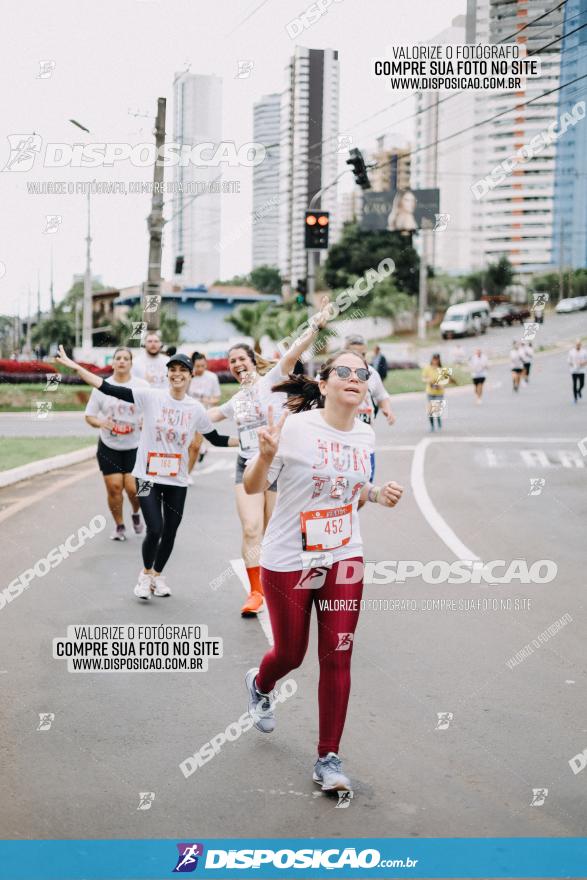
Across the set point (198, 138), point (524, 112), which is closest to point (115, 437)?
point (198, 138)

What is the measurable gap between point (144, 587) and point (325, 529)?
332 cm

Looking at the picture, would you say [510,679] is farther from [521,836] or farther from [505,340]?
[505,340]

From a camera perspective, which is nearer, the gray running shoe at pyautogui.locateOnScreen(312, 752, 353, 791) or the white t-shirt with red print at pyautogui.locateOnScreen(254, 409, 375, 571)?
the gray running shoe at pyautogui.locateOnScreen(312, 752, 353, 791)

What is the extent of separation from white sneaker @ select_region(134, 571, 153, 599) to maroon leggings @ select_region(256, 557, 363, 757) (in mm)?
3003

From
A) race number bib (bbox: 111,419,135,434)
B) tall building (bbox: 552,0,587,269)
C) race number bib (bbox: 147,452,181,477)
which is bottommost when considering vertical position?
race number bib (bbox: 147,452,181,477)

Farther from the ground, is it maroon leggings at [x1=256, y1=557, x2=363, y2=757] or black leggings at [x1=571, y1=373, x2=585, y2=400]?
black leggings at [x1=571, y1=373, x2=585, y2=400]

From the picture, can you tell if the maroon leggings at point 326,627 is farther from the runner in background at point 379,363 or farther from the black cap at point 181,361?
the runner in background at point 379,363

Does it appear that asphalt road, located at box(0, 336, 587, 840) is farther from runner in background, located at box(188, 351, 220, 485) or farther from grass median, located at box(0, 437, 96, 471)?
grass median, located at box(0, 437, 96, 471)

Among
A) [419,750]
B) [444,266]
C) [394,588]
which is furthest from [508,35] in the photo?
[444,266]

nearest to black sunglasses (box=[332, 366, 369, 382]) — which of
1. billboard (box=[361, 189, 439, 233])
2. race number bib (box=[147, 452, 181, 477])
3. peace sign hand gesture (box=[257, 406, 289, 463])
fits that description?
peace sign hand gesture (box=[257, 406, 289, 463])

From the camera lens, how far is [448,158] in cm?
4909

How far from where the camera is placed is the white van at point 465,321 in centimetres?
5019

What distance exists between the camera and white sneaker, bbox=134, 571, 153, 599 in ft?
24.3

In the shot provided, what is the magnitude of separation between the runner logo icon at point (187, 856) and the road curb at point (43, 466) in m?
10.2
